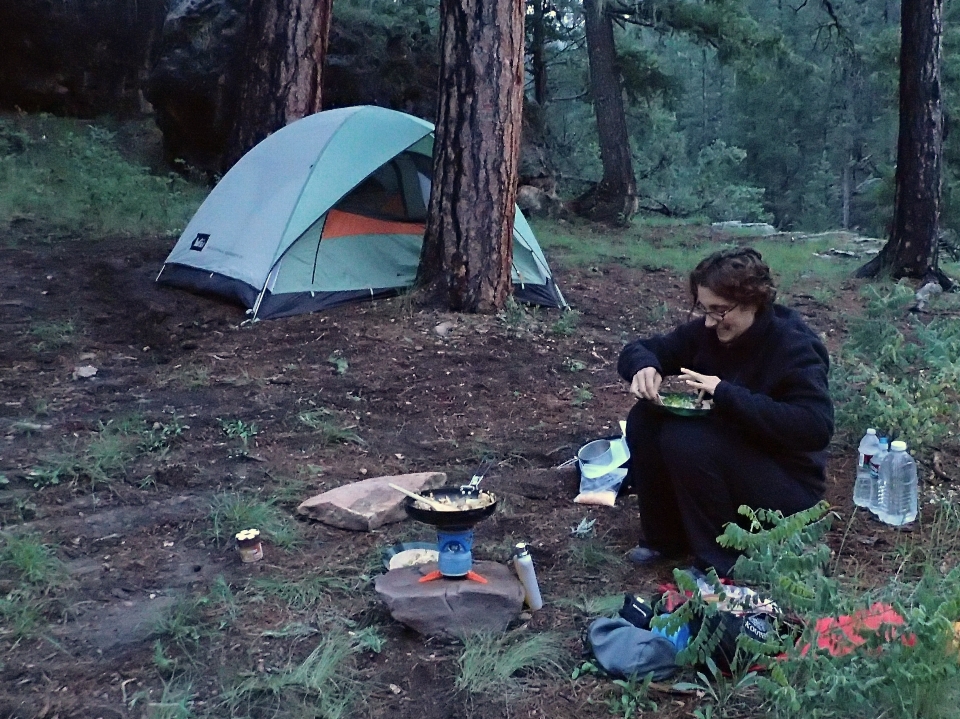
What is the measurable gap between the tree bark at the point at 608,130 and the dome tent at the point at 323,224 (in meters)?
6.76

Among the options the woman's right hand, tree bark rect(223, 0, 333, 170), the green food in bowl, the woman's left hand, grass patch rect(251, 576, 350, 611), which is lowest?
grass patch rect(251, 576, 350, 611)

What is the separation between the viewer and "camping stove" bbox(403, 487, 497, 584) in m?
2.69

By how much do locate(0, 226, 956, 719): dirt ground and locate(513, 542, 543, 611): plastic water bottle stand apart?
0.04 metres

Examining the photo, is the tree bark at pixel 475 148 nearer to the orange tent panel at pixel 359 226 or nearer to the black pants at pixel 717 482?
the orange tent panel at pixel 359 226

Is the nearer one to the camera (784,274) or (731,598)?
(731,598)

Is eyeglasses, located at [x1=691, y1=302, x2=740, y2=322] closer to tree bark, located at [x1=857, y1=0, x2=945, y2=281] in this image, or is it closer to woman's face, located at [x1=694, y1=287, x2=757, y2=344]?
woman's face, located at [x1=694, y1=287, x2=757, y2=344]

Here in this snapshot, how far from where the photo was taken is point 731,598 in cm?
231

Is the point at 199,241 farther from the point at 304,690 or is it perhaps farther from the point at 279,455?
the point at 304,690

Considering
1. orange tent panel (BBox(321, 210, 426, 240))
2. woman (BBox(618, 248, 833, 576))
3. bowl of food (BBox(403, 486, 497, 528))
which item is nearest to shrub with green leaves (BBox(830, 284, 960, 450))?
woman (BBox(618, 248, 833, 576))

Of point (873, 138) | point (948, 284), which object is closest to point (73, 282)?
point (948, 284)

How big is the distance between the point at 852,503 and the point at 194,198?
8.77 m

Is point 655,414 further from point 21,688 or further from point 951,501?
point 21,688

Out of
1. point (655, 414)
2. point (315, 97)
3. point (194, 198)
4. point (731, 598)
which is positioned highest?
point (315, 97)

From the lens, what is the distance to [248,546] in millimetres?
3131
